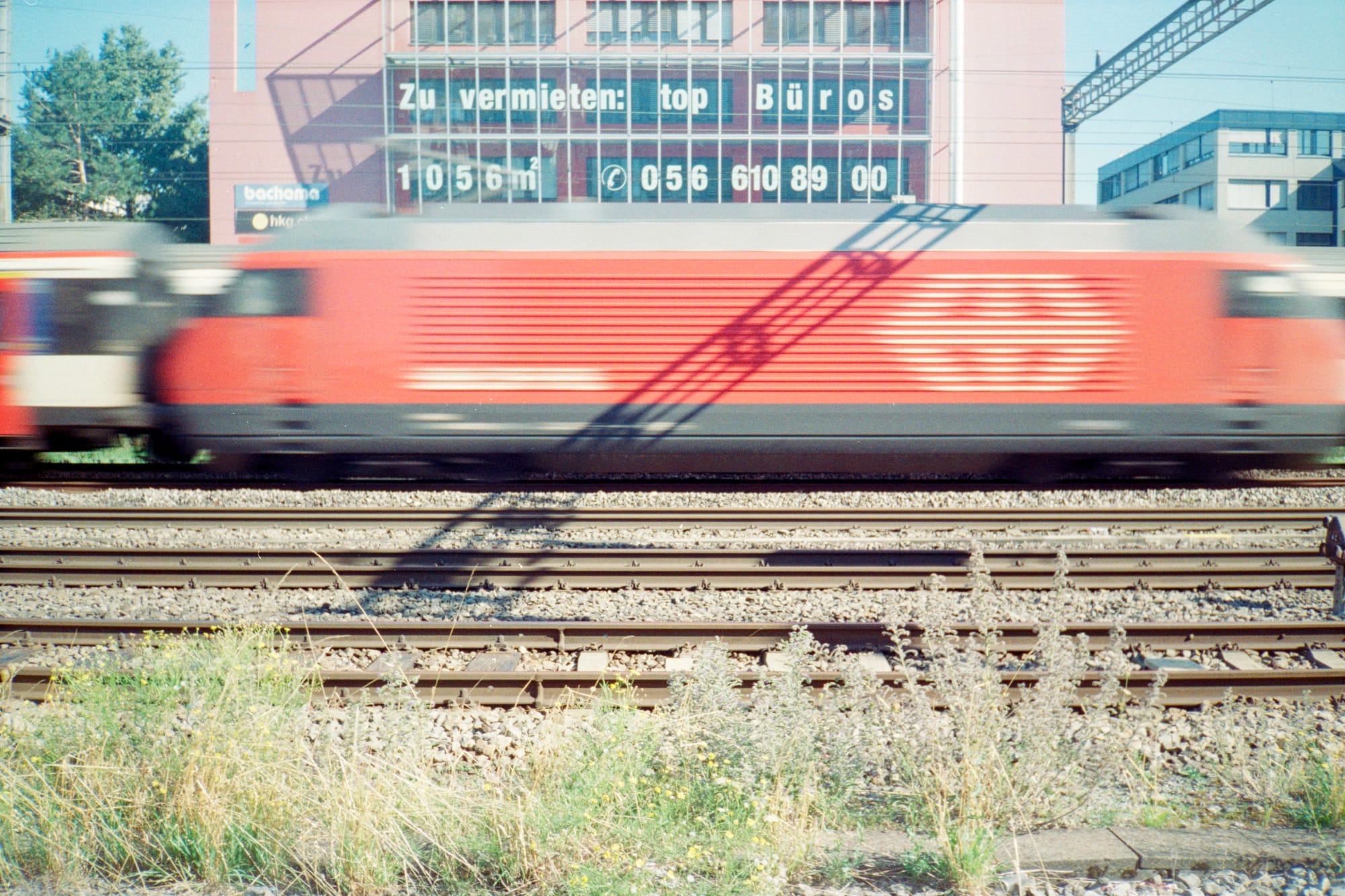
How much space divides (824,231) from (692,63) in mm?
21270

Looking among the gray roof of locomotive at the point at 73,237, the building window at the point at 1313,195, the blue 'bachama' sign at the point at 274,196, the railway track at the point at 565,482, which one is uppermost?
the building window at the point at 1313,195

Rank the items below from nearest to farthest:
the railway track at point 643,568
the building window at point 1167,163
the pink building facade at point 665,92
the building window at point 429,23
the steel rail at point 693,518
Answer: the railway track at point 643,568 → the steel rail at point 693,518 → the pink building facade at point 665,92 → the building window at point 429,23 → the building window at point 1167,163

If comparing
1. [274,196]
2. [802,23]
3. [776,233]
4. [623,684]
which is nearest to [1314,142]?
[802,23]

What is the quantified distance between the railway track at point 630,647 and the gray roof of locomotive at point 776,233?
14.7ft

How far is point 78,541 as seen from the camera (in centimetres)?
816

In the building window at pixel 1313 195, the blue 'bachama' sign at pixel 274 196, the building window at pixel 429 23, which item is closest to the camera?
the building window at pixel 429 23

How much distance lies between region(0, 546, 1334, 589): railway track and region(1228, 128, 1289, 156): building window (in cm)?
5311

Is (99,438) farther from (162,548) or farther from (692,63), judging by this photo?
(692,63)

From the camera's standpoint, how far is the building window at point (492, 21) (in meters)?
28.4

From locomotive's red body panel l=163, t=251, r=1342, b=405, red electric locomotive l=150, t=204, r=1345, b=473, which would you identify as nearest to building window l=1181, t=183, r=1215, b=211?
red electric locomotive l=150, t=204, r=1345, b=473

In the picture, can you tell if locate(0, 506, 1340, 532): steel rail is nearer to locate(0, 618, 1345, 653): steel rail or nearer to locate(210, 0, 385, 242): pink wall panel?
locate(0, 618, 1345, 653): steel rail

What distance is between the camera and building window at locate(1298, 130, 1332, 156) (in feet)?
164

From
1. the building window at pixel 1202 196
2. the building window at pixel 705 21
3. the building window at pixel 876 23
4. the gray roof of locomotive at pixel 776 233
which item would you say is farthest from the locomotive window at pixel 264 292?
the building window at pixel 1202 196

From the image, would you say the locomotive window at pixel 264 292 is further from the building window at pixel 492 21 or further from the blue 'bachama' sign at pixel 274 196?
the building window at pixel 492 21
